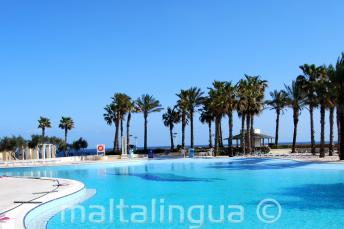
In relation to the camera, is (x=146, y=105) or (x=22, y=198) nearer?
(x=22, y=198)

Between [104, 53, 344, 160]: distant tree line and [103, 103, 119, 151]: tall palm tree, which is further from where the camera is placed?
[103, 103, 119, 151]: tall palm tree

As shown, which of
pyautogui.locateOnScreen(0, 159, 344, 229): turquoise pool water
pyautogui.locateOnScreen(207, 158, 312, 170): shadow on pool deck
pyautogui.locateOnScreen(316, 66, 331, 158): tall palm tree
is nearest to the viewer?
pyautogui.locateOnScreen(0, 159, 344, 229): turquoise pool water

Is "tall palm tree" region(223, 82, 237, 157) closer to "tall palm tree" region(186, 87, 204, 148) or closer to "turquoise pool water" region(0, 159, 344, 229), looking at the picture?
"tall palm tree" region(186, 87, 204, 148)

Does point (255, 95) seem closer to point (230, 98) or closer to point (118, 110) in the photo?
point (230, 98)

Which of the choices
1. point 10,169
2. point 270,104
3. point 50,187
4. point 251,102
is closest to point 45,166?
point 10,169

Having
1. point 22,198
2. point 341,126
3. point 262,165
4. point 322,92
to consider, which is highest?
point 322,92


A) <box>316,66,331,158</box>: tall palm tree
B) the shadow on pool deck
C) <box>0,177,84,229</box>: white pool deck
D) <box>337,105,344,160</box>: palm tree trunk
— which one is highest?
<box>316,66,331,158</box>: tall palm tree

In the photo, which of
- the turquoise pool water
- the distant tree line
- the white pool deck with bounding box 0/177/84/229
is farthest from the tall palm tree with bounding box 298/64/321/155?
the white pool deck with bounding box 0/177/84/229

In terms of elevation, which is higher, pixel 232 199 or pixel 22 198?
pixel 22 198

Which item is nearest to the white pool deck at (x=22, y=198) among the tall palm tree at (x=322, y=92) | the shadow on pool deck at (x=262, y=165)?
the shadow on pool deck at (x=262, y=165)

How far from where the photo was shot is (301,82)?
125 feet

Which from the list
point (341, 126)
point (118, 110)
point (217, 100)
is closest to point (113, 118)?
point (118, 110)

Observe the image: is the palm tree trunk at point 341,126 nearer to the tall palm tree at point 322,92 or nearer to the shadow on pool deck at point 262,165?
the tall palm tree at point 322,92

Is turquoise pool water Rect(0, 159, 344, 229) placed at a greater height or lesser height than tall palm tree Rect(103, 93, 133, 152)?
lesser
